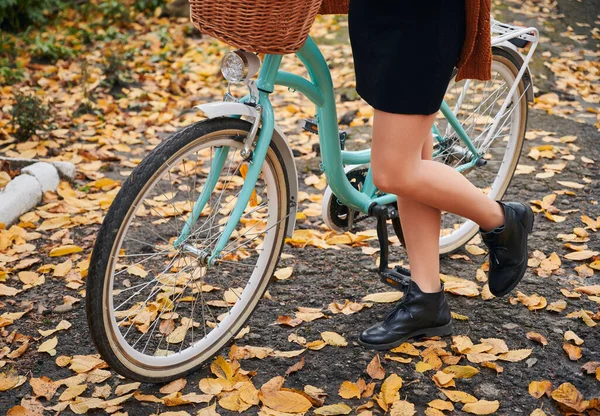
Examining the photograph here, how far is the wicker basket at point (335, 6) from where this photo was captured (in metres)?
2.19

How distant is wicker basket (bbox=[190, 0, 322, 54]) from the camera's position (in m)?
1.72

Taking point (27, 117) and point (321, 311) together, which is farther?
point (27, 117)

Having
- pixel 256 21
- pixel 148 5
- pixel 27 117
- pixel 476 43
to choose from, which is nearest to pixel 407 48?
pixel 476 43

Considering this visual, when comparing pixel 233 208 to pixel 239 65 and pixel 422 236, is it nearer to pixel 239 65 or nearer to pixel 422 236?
pixel 239 65

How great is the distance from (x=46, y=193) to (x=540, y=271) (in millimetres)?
2500

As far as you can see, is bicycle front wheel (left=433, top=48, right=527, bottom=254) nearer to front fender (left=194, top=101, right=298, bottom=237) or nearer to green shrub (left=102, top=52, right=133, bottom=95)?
front fender (left=194, top=101, right=298, bottom=237)

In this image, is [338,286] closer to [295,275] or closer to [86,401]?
[295,275]

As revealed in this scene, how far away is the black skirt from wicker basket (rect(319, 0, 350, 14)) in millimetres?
209

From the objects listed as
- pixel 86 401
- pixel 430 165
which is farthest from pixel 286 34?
pixel 86 401

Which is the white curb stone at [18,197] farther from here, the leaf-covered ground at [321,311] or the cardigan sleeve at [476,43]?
the cardigan sleeve at [476,43]

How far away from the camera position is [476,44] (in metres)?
2.03

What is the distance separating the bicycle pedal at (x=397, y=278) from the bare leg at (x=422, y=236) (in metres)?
0.10

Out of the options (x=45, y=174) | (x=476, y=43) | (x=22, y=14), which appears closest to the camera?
(x=476, y=43)

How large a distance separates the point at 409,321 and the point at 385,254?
0.30 meters
